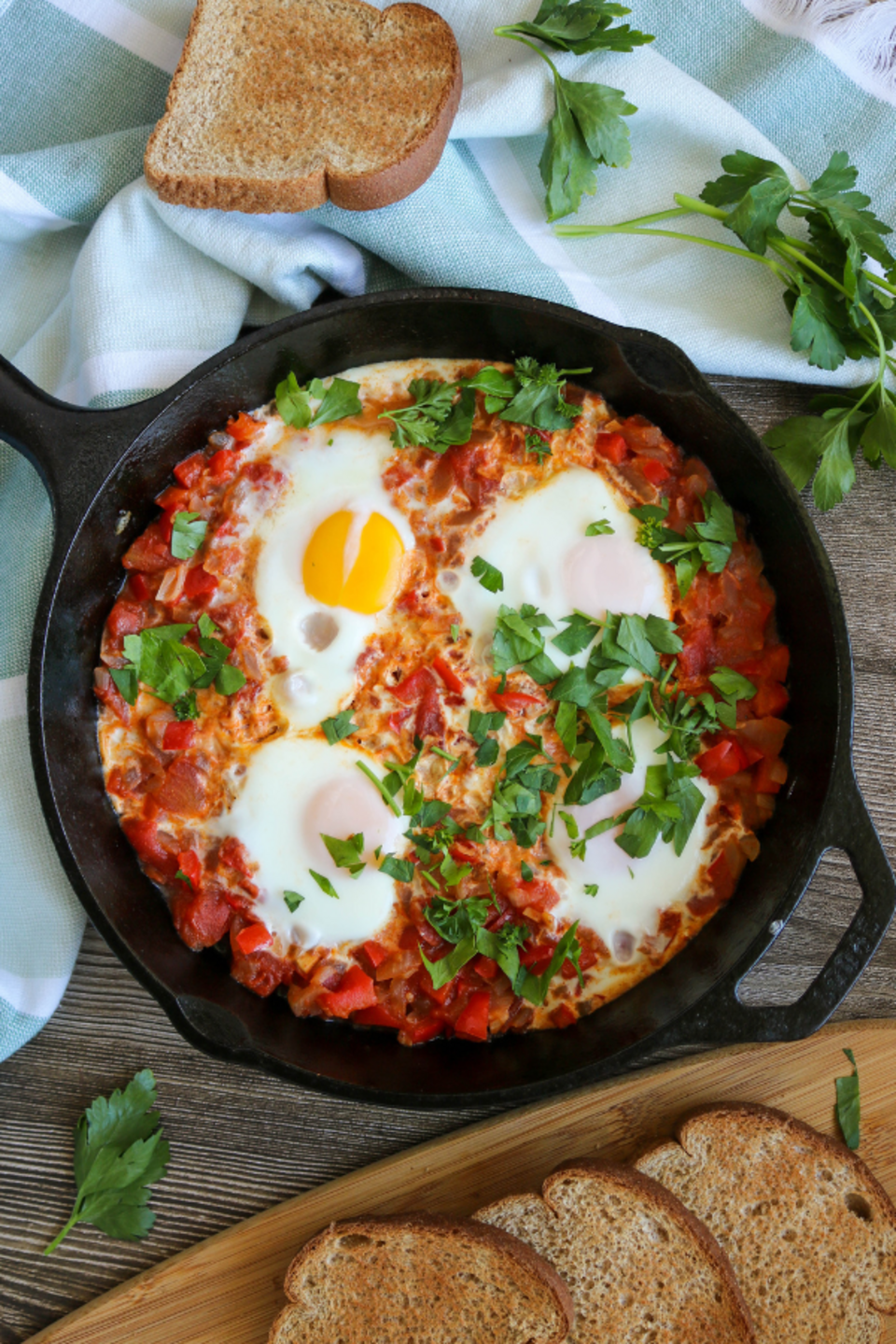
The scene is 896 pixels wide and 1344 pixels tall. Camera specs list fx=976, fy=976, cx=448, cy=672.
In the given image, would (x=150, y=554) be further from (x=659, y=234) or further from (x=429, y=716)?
(x=659, y=234)

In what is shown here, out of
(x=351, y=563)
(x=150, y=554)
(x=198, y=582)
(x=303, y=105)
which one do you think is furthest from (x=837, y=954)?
(x=303, y=105)

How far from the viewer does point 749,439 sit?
10.7 ft

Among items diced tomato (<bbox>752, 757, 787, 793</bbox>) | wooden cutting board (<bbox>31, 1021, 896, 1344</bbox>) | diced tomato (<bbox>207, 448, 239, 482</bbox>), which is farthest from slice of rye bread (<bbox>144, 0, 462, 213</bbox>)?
wooden cutting board (<bbox>31, 1021, 896, 1344</bbox>)

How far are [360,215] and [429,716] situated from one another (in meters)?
1.83

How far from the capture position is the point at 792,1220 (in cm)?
359

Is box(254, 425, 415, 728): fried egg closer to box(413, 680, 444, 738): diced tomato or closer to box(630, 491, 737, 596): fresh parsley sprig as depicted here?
box(413, 680, 444, 738): diced tomato

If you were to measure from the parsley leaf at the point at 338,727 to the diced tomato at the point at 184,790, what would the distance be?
469 millimetres

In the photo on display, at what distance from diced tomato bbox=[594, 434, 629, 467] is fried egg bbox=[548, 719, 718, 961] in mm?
953

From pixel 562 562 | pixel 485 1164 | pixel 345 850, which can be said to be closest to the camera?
pixel 345 850

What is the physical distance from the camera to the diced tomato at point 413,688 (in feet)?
11.0

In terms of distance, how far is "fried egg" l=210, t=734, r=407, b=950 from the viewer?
3357mm

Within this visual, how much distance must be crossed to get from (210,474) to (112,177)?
1.23 meters

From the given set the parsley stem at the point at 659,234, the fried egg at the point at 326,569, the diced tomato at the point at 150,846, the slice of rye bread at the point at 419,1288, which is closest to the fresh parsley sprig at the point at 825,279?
the parsley stem at the point at 659,234

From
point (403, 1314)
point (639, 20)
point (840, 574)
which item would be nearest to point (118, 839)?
point (403, 1314)
